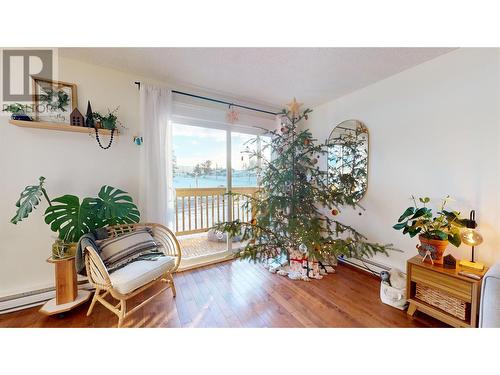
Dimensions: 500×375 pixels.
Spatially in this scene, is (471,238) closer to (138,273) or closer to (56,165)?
(138,273)

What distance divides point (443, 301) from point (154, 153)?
2.82m

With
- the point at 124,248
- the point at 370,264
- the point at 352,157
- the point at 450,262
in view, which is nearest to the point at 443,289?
the point at 450,262

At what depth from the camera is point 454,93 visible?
4.94 feet

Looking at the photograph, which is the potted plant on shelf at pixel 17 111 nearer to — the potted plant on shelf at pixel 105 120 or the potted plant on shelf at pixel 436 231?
the potted plant on shelf at pixel 105 120

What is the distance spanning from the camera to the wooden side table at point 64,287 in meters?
1.35

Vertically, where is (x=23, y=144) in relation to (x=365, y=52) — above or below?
below

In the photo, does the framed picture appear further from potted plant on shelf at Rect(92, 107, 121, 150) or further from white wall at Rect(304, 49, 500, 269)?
white wall at Rect(304, 49, 500, 269)

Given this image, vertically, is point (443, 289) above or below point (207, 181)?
below

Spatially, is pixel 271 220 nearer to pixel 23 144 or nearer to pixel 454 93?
pixel 454 93

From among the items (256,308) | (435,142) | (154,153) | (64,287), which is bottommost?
(256,308)

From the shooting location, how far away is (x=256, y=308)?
4.84 feet
